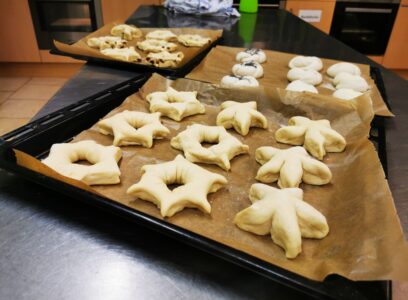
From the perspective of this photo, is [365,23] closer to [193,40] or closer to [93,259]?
[193,40]

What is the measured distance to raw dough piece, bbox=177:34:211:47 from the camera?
A: 1.63 m

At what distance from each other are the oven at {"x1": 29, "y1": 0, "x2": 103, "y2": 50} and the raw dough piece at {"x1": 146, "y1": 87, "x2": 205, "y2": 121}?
7.46ft

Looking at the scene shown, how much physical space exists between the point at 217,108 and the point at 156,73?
10.5 inches

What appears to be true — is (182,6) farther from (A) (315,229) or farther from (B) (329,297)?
(B) (329,297)

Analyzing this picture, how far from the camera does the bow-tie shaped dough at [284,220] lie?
1.94 ft

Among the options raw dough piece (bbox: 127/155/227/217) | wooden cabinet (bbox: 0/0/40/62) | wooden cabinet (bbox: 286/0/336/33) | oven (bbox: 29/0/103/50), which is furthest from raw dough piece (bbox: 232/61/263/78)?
wooden cabinet (bbox: 0/0/40/62)

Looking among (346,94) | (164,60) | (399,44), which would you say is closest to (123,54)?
(164,60)

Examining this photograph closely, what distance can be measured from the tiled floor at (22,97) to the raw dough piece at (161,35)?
1.27m

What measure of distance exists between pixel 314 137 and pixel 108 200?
531 millimetres

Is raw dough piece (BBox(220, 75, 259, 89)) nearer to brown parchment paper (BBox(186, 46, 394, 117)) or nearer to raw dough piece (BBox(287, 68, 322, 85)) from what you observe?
brown parchment paper (BBox(186, 46, 394, 117))

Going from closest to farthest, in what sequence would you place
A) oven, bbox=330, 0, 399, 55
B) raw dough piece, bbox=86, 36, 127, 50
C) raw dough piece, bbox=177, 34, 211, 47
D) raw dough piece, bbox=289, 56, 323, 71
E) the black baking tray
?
the black baking tray < raw dough piece, bbox=289, 56, 323, 71 < raw dough piece, bbox=86, 36, 127, 50 < raw dough piece, bbox=177, 34, 211, 47 < oven, bbox=330, 0, 399, 55

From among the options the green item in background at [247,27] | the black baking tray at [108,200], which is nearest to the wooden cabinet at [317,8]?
the green item in background at [247,27]

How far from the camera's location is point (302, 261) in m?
0.58

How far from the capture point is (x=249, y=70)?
4.30 ft
